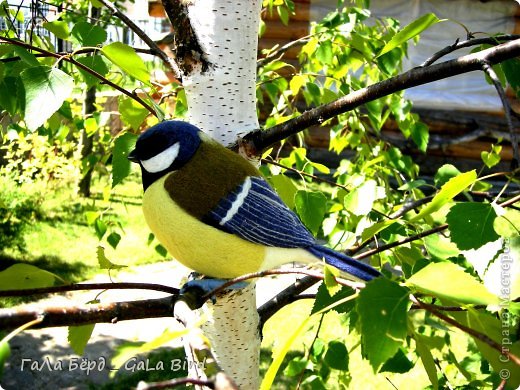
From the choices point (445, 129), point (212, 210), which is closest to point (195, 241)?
point (212, 210)

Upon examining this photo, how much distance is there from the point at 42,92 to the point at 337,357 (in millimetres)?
729

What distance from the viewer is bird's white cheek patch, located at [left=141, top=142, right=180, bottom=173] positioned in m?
0.86

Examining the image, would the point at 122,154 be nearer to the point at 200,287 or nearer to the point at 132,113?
the point at 132,113

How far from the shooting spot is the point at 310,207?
1136mm

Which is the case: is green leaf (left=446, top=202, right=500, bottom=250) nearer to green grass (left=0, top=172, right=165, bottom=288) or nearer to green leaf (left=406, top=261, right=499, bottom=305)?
green leaf (left=406, top=261, right=499, bottom=305)

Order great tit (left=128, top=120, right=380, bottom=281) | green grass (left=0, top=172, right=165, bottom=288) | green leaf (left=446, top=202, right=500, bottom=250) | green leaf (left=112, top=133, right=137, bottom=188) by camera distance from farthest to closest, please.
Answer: green grass (left=0, top=172, right=165, bottom=288)
green leaf (left=112, top=133, right=137, bottom=188)
great tit (left=128, top=120, right=380, bottom=281)
green leaf (left=446, top=202, right=500, bottom=250)

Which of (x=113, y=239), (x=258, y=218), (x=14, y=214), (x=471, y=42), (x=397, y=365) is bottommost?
→ (x=14, y=214)

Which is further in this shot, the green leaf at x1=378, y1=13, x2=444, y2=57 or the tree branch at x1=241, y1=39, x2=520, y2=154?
the green leaf at x1=378, y1=13, x2=444, y2=57

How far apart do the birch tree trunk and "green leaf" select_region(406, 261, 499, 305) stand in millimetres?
513

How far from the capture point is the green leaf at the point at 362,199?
1089mm

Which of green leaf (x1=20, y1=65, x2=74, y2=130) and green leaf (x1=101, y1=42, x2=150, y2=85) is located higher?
green leaf (x1=101, y1=42, x2=150, y2=85)

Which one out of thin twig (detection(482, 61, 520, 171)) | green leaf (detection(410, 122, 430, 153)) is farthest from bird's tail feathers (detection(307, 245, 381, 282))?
green leaf (detection(410, 122, 430, 153))

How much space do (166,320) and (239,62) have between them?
2.42m

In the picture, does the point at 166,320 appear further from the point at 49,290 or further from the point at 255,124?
the point at 49,290
